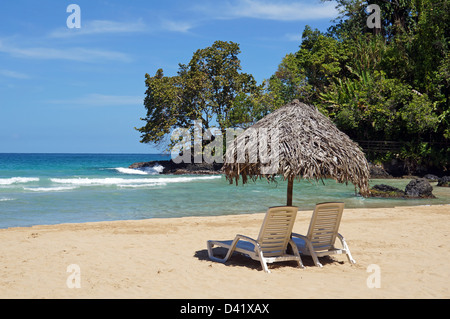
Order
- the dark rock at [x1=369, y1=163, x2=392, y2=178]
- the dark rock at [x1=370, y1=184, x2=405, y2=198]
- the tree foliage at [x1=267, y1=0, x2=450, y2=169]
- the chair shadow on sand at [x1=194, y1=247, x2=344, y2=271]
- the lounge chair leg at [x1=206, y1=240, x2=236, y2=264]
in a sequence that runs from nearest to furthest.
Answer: the chair shadow on sand at [x1=194, y1=247, x2=344, y2=271]
the lounge chair leg at [x1=206, y1=240, x2=236, y2=264]
the dark rock at [x1=370, y1=184, x2=405, y2=198]
the tree foliage at [x1=267, y1=0, x2=450, y2=169]
the dark rock at [x1=369, y1=163, x2=392, y2=178]

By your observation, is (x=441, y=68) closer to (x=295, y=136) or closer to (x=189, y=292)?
(x=295, y=136)

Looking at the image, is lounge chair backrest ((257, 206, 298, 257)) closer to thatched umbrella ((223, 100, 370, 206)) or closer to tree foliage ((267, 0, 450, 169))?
thatched umbrella ((223, 100, 370, 206))

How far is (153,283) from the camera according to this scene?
6031 millimetres

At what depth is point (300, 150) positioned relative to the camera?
6.46 meters

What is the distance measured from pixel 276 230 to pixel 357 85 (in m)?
30.0

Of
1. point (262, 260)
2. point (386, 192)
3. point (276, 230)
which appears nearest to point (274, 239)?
point (276, 230)

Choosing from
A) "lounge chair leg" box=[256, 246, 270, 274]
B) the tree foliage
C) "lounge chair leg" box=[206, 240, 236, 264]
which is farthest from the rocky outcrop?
"lounge chair leg" box=[256, 246, 270, 274]

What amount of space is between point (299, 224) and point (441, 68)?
22805 millimetres

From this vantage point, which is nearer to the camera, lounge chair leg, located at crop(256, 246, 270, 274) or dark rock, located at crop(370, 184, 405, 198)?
lounge chair leg, located at crop(256, 246, 270, 274)

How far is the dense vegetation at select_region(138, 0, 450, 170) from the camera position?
101ft

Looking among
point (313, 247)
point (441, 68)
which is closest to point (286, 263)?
point (313, 247)

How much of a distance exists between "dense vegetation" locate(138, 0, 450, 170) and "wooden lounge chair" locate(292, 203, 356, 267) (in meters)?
25.2

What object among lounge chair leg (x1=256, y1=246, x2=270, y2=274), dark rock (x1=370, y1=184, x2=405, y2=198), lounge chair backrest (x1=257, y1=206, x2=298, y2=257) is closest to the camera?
lounge chair backrest (x1=257, y1=206, x2=298, y2=257)

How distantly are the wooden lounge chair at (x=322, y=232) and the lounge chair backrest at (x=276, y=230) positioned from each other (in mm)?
374
